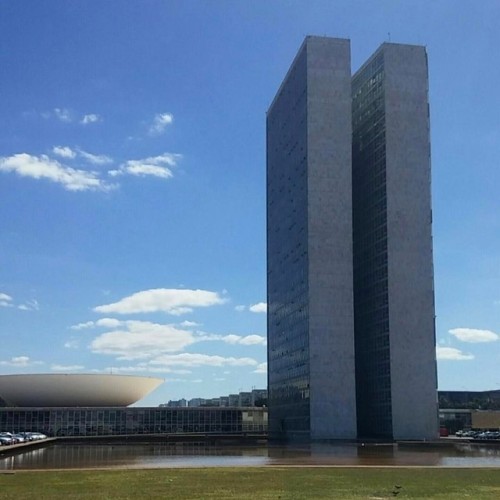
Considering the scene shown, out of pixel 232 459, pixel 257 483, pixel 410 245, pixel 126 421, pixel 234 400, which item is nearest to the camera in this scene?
pixel 257 483

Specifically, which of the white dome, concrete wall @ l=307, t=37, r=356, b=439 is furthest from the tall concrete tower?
the white dome

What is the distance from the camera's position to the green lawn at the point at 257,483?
1870 centimetres

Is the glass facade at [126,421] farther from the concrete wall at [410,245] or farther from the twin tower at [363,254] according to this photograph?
the concrete wall at [410,245]

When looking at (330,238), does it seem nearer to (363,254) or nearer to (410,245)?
(363,254)

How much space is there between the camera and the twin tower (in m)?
74.1

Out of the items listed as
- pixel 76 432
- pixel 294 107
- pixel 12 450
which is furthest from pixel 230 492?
pixel 76 432

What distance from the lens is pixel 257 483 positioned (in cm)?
2170

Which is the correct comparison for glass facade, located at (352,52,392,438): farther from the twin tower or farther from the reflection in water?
the reflection in water

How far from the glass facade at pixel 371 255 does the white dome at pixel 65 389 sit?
106 ft

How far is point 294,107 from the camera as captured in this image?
3292 inches

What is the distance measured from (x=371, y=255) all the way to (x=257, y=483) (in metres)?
58.8

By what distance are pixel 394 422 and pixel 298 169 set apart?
2658 cm

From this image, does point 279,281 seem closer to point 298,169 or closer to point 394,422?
point 298,169

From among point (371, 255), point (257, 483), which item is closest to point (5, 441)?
point (257, 483)
